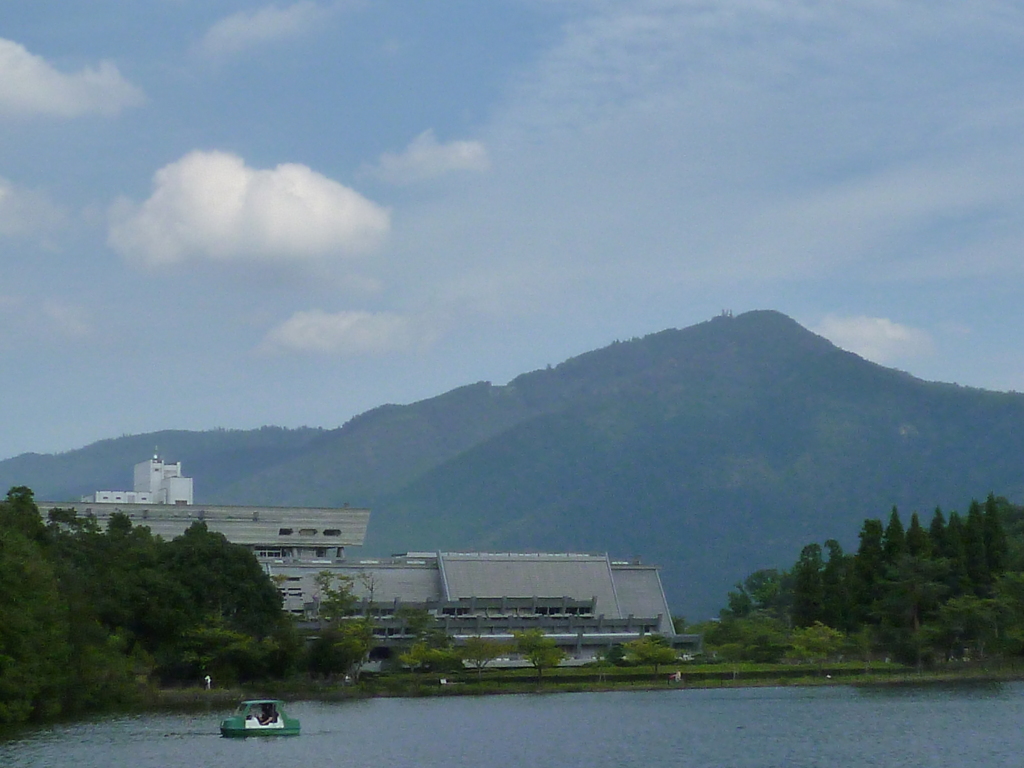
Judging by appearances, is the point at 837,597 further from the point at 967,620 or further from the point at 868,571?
the point at 967,620

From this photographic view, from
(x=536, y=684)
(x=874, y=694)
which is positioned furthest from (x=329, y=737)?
(x=536, y=684)

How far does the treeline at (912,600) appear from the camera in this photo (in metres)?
104

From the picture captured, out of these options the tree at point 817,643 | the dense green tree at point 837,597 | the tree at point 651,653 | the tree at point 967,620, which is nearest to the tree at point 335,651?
the tree at point 651,653

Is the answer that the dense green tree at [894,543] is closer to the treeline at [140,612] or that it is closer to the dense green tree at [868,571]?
the dense green tree at [868,571]

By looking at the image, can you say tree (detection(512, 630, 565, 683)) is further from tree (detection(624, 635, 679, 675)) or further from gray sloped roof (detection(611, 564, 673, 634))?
gray sloped roof (detection(611, 564, 673, 634))

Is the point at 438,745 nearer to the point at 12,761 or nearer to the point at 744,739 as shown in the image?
the point at 744,739

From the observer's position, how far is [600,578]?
161 metres

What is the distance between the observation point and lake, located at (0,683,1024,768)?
171 ft

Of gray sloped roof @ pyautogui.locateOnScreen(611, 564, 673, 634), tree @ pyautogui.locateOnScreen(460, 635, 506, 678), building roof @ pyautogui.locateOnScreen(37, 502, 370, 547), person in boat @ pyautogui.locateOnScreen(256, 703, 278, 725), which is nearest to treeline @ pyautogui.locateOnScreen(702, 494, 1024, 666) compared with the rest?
tree @ pyautogui.locateOnScreen(460, 635, 506, 678)

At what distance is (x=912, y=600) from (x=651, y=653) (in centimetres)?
2092

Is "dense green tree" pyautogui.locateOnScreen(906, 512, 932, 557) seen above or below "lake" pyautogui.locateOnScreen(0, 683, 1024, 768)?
above

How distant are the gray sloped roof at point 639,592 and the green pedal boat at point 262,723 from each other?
9578cm

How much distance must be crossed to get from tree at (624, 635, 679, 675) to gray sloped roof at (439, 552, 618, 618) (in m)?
38.1

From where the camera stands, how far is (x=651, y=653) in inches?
4478
